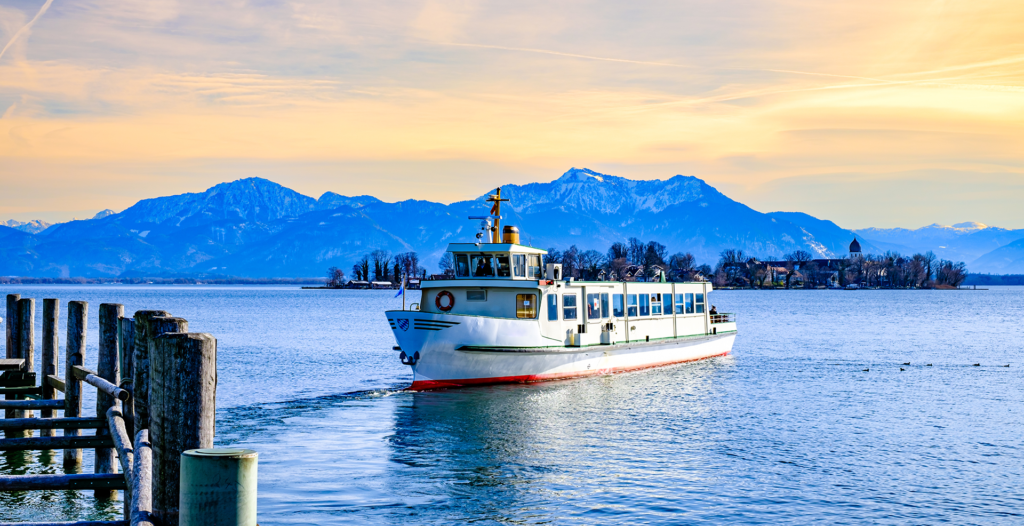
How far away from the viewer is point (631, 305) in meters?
42.1

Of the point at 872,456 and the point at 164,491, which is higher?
the point at 164,491

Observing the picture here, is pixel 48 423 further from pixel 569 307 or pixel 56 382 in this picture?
pixel 569 307

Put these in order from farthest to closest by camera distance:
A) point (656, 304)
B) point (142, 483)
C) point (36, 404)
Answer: point (656, 304)
point (36, 404)
point (142, 483)

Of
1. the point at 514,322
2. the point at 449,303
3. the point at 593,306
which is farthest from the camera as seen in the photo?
the point at 593,306

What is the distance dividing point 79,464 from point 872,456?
20.4 m

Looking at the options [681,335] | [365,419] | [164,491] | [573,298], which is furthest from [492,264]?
[164,491]

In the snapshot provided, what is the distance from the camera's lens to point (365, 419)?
2898 cm

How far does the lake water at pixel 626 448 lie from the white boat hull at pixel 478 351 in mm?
598

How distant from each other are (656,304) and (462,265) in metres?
12.5

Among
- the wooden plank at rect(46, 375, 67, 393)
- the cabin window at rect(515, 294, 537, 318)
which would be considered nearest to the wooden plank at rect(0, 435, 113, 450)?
the wooden plank at rect(46, 375, 67, 393)

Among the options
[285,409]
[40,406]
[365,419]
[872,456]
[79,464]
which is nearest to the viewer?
[40,406]

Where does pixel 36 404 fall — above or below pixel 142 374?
below

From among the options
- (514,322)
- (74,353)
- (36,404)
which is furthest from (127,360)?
(514,322)

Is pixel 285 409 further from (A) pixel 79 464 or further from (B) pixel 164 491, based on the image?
(B) pixel 164 491
